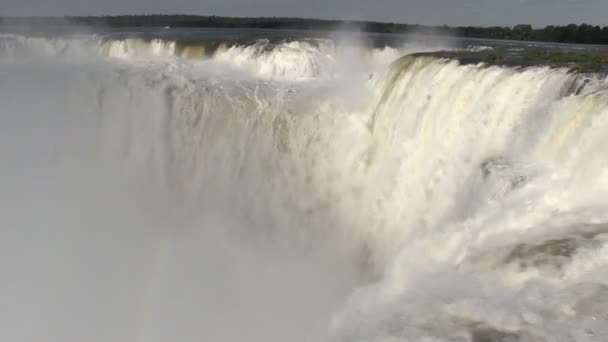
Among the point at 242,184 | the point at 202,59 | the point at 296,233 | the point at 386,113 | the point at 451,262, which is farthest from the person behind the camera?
the point at 202,59

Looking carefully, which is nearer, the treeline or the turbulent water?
the turbulent water

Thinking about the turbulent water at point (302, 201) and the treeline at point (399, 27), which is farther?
the treeline at point (399, 27)

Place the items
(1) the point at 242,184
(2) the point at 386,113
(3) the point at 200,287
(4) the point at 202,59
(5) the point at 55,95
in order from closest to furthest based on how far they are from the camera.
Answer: (3) the point at 200,287 → (2) the point at 386,113 → (1) the point at 242,184 → (5) the point at 55,95 → (4) the point at 202,59

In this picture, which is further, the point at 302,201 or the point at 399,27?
the point at 399,27

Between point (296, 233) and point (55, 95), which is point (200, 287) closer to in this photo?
point (296, 233)

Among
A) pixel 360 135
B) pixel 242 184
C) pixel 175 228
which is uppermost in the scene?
pixel 360 135

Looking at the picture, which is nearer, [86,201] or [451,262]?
[451,262]

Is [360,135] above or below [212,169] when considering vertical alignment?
above

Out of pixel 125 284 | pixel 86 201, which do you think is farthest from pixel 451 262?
pixel 86 201
